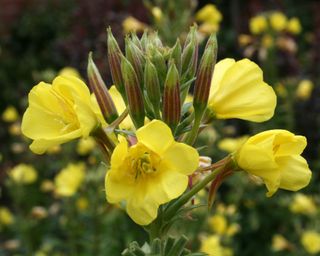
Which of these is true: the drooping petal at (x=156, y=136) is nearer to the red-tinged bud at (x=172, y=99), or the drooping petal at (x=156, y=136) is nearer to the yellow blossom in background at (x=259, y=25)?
the red-tinged bud at (x=172, y=99)

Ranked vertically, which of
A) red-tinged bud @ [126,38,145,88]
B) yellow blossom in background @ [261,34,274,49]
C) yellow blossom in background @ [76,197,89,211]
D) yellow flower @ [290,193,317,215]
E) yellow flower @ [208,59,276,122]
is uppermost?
red-tinged bud @ [126,38,145,88]

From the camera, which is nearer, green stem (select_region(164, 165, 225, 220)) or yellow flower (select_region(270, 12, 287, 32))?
green stem (select_region(164, 165, 225, 220))

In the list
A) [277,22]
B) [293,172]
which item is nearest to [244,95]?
[293,172]

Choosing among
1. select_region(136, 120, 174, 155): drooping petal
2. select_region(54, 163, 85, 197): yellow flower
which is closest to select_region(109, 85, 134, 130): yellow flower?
select_region(136, 120, 174, 155): drooping petal

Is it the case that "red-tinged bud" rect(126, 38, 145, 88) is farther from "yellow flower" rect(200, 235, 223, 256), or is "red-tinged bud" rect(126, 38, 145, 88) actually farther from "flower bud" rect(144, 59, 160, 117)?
"yellow flower" rect(200, 235, 223, 256)

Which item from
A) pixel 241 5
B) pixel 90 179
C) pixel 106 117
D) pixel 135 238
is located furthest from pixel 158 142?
pixel 241 5

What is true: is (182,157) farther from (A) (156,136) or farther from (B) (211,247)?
(B) (211,247)

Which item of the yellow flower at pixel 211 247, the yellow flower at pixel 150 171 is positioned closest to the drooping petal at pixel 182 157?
the yellow flower at pixel 150 171

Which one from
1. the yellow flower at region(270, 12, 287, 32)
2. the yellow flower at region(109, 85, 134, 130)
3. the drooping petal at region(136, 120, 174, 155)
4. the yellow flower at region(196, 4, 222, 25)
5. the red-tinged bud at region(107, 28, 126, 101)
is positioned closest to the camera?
the drooping petal at region(136, 120, 174, 155)
